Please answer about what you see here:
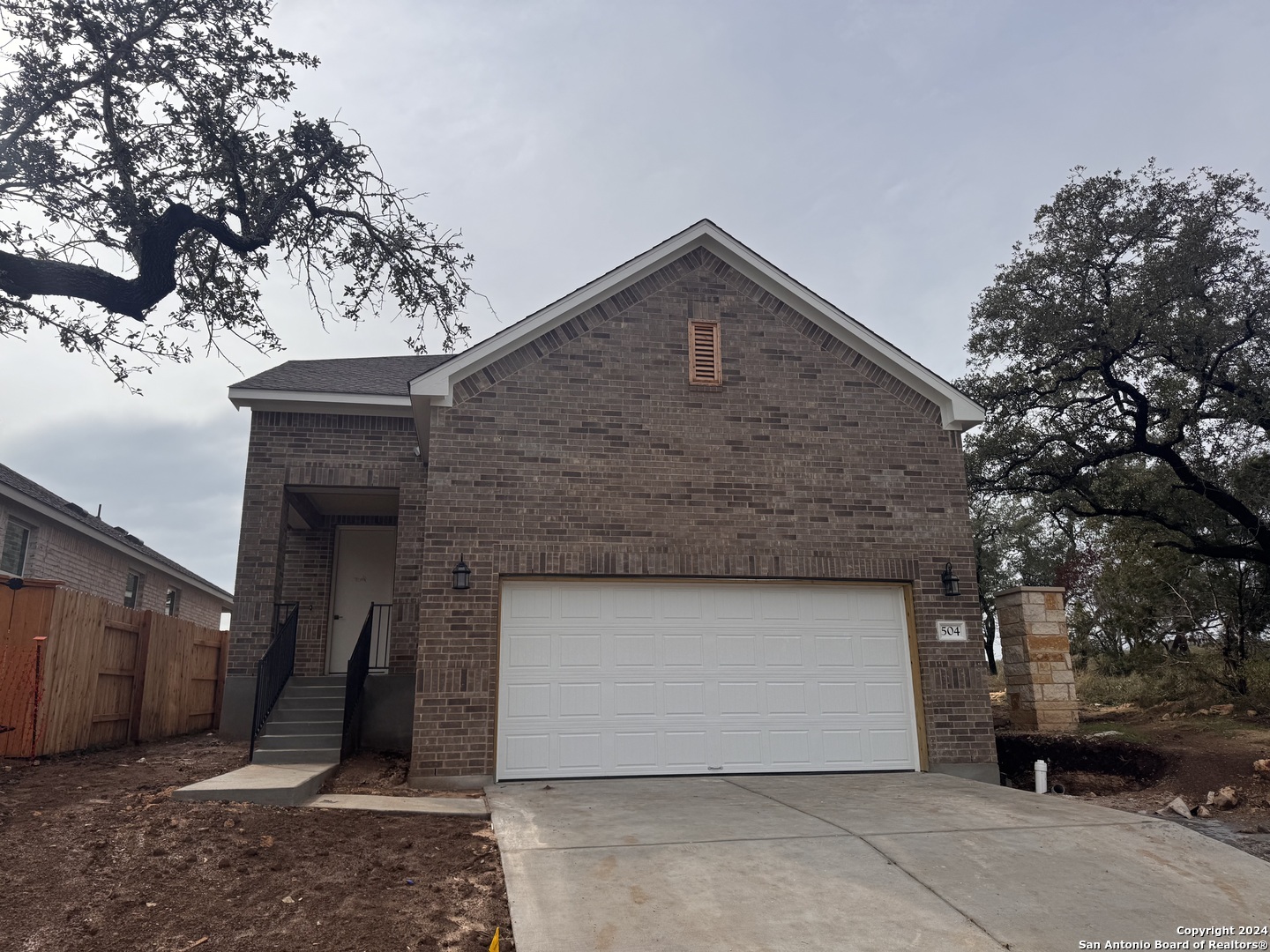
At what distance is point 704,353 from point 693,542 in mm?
2527

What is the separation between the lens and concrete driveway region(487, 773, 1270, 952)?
5.02 m

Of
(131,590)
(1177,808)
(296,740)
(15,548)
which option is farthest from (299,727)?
(131,590)

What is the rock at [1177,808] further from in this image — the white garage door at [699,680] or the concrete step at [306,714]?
the concrete step at [306,714]

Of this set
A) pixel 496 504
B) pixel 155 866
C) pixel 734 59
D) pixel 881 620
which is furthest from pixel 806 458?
pixel 155 866

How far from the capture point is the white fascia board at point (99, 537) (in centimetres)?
1545

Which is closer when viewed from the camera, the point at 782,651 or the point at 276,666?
the point at 782,651

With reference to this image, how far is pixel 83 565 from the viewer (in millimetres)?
18672

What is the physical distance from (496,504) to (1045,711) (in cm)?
948

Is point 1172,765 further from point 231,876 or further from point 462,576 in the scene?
point 231,876

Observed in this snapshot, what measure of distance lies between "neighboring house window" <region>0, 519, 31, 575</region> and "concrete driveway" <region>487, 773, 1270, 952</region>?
12.8 metres

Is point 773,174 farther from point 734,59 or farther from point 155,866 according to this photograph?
point 155,866

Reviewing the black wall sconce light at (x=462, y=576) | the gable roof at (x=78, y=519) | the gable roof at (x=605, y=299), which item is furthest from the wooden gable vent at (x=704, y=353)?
the gable roof at (x=78, y=519)

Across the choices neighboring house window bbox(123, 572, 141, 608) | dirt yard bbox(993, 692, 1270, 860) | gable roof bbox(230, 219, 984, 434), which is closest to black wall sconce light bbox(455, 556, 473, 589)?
gable roof bbox(230, 219, 984, 434)

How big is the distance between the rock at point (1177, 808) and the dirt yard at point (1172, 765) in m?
0.09
